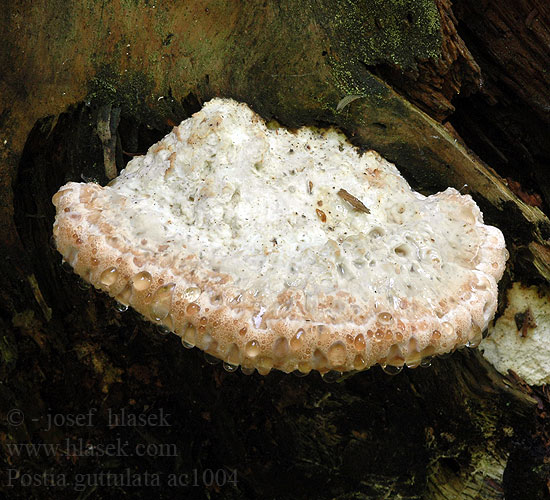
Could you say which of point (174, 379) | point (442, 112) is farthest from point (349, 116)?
point (174, 379)

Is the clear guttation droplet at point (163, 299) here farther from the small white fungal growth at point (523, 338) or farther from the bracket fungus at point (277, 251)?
the small white fungal growth at point (523, 338)

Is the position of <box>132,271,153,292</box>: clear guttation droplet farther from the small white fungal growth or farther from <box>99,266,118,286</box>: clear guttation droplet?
the small white fungal growth

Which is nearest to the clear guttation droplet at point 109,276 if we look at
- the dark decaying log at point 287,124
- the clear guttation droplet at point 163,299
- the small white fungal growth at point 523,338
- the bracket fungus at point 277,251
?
the bracket fungus at point 277,251

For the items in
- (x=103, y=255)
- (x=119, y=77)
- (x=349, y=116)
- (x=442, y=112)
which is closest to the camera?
(x=103, y=255)

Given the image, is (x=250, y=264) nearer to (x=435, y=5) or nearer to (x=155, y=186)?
(x=155, y=186)

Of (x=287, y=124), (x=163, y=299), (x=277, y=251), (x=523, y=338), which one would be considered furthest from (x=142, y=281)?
(x=523, y=338)

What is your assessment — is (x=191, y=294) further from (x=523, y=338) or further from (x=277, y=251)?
(x=523, y=338)
